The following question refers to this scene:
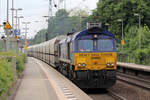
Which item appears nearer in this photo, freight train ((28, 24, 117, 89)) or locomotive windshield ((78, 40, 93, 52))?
freight train ((28, 24, 117, 89))

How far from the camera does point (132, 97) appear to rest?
15.3m

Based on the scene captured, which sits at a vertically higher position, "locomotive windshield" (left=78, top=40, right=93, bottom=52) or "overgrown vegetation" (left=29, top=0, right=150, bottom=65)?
"overgrown vegetation" (left=29, top=0, right=150, bottom=65)

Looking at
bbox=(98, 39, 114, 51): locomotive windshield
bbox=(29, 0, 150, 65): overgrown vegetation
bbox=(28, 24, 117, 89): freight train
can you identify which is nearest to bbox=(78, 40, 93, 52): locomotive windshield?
bbox=(28, 24, 117, 89): freight train

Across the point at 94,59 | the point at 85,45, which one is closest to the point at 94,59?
the point at 94,59

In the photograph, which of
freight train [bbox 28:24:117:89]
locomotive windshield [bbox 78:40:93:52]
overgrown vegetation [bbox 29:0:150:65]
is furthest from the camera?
overgrown vegetation [bbox 29:0:150:65]

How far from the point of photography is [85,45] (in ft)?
55.2

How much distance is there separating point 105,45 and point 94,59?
40.9 inches

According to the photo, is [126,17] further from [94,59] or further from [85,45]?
[94,59]

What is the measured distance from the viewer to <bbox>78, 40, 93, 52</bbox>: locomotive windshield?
16.7 metres

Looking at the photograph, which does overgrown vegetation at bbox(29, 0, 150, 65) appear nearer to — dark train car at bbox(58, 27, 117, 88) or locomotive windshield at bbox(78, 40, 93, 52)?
dark train car at bbox(58, 27, 117, 88)

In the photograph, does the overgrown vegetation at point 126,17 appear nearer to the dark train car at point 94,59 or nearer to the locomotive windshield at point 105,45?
the locomotive windshield at point 105,45

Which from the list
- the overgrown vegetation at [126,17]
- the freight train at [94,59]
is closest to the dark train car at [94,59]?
the freight train at [94,59]

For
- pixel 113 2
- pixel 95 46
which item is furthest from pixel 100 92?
pixel 113 2

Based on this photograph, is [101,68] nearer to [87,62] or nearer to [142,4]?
[87,62]
